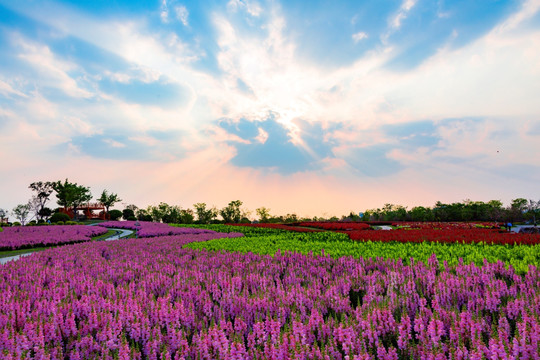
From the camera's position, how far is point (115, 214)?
242 feet

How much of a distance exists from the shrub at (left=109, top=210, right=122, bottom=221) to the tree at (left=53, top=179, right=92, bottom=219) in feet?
25.1

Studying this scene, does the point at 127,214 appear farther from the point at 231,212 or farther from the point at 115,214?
the point at 231,212

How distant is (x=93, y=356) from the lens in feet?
12.1

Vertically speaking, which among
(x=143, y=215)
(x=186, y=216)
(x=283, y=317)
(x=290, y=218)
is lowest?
(x=283, y=317)

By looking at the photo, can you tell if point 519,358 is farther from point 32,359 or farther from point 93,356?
point 32,359

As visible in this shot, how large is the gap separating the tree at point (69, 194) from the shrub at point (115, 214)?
25.1 ft

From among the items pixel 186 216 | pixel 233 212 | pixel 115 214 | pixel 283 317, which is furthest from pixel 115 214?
pixel 283 317

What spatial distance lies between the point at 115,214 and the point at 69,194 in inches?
376

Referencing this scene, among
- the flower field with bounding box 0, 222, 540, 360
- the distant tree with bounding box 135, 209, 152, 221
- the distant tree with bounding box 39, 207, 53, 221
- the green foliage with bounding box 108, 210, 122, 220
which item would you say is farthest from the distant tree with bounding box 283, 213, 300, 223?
the flower field with bounding box 0, 222, 540, 360

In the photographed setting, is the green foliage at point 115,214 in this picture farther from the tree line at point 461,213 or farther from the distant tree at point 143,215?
the tree line at point 461,213

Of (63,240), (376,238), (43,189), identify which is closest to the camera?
(376,238)

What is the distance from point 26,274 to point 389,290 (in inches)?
333

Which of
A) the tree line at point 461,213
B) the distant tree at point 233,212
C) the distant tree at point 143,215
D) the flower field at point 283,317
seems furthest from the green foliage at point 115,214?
the flower field at point 283,317

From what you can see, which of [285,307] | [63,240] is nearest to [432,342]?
[285,307]
